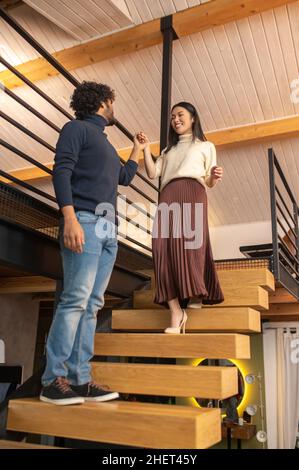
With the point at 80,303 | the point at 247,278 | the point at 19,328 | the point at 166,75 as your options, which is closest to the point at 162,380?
the point at 80,303

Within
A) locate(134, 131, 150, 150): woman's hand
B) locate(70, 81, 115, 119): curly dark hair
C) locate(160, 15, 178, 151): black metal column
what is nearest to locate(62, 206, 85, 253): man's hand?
locate(70, 81, 115, 119): curly dark hair

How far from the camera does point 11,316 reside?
5.51 m

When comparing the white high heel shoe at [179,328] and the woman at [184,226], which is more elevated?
the woman at [184,226]

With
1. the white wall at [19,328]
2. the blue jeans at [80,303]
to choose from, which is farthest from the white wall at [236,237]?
the blue jeans at [80,303]

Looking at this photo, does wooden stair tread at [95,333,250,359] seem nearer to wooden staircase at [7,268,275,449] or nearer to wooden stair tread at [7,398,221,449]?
wooden staircase at [7,268,275,449]

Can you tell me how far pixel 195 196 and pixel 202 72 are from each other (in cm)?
280

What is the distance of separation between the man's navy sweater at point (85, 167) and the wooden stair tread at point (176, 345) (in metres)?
0.66

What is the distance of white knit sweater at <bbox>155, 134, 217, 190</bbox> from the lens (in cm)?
220

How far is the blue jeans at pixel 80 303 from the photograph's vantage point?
1.50 meters

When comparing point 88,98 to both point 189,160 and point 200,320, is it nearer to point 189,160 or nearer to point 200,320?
point 189,160

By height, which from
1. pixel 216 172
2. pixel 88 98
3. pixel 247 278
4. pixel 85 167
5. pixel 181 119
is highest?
pixel 181 119

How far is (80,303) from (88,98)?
881 mm

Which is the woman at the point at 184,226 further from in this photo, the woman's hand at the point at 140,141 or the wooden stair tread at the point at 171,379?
the wooden stair tread at the point at 171,379

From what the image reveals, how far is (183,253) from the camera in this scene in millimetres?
2088
